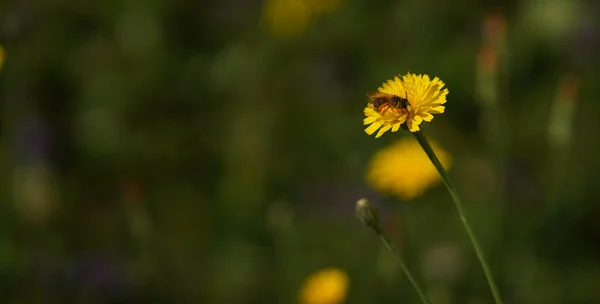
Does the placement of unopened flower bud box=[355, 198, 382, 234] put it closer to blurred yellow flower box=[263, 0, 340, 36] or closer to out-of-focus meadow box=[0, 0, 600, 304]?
out-of-focus meadow box=[0, 0, 600, 304]

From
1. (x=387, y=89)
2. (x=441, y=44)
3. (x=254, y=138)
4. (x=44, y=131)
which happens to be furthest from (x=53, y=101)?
(x=387, y=89)

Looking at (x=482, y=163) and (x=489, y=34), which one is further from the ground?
(x=489, y=34)

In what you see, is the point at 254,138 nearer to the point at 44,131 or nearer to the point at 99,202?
the point at 99,202

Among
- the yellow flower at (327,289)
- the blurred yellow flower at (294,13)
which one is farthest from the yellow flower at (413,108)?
the blurred yellow flower at (294,13)

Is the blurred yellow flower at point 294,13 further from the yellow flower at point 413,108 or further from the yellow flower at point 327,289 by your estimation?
the yellow flower at point 413,108

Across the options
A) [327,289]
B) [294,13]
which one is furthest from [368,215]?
[294,13]

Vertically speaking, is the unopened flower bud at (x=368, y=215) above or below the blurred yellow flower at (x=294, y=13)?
below
